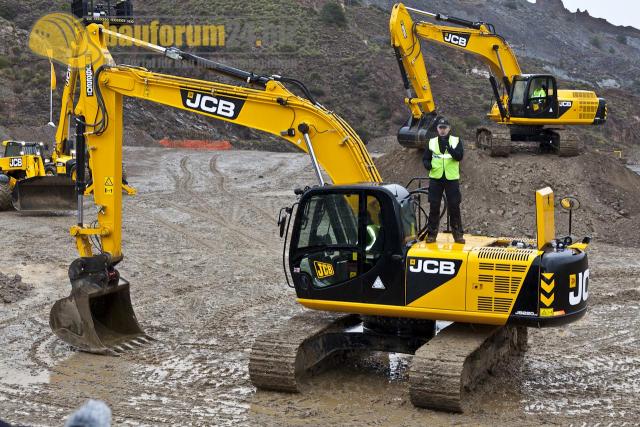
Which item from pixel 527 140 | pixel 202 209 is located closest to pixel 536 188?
pixel 527 140

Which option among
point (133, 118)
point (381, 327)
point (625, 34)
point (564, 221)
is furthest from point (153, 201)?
point (625, 34)

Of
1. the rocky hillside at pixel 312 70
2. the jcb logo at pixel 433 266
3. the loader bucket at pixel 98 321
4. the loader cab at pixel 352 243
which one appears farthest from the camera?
the rocky hillside at pixel 312 70

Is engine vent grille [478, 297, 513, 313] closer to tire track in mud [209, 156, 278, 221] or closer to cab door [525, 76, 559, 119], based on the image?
tire track in mud [209, 156, 278, 221]

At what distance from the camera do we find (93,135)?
36.6 ft

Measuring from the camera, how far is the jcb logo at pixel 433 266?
9.09 metres

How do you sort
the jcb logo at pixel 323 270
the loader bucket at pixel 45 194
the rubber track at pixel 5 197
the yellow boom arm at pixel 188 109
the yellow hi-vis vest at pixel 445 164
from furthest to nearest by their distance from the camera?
the rubber track at pixel 5 197 → the loader bucket at pixel 45 194 → the yellow boom arm at pixel 188 109 → the yellow hi-vis vest at pixel 445 164 → the jcb logo at pixel 323 270

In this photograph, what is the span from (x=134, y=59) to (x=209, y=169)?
66.9 feet

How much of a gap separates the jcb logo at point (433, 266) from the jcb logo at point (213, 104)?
2992mm

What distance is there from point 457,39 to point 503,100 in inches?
98.5

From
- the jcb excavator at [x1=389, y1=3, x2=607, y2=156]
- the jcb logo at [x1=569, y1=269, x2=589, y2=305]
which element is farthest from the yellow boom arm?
the jcb excavator at [x1=389, y1=3, x2=607, y2=156]

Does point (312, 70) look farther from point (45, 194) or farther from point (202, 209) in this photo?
point (45, 194)

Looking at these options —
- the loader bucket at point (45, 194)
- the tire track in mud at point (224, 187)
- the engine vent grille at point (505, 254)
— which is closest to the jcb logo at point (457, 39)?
the tire track in mud at point (224, 187)

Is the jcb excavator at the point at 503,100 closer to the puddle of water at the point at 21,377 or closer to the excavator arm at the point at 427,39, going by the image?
the excavator arm at the point at 427,39

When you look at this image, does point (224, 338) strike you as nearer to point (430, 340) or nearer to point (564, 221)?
point (430, 340)
